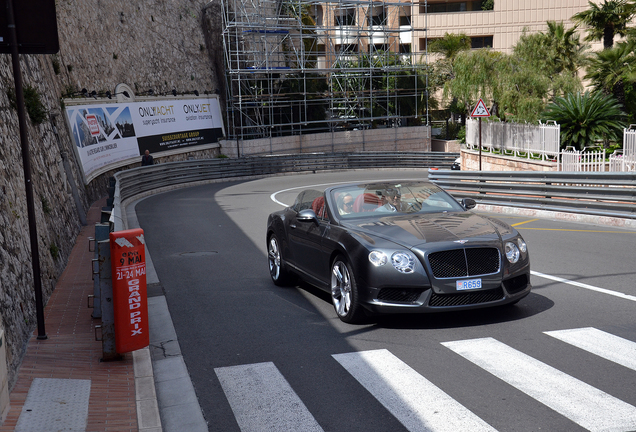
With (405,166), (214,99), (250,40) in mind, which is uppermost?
(250,40)

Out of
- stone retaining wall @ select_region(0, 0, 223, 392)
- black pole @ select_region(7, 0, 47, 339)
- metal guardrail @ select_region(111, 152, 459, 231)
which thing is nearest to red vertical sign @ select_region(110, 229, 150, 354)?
stone retaining wall @ select_region(0, 0, 223, 392)

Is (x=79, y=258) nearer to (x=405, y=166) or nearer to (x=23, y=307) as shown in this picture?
(x=23, y=307)

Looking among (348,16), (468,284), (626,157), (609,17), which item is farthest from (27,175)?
(348,16)

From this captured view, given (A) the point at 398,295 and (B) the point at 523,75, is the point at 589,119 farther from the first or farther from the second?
(A) the point at 398,295

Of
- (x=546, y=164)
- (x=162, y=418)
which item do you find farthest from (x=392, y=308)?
(x=546, y=164)

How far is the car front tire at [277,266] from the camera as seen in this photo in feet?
31.0

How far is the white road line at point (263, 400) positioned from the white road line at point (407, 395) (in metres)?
0.62

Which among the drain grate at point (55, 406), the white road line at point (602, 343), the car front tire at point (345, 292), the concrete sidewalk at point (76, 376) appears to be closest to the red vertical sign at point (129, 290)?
the concrete sidewalk at point (76, 376)

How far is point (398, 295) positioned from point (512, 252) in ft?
4.47

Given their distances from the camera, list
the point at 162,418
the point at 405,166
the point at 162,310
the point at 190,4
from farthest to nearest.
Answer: the point at 190,4 < the point at 405,166 < the point at 162,310 < the point at 162,418

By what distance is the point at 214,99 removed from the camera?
138ft

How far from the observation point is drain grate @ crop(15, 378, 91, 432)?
15.0ft

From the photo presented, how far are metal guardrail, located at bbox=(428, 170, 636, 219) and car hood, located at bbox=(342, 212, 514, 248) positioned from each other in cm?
766

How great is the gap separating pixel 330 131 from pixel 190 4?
13041mm
